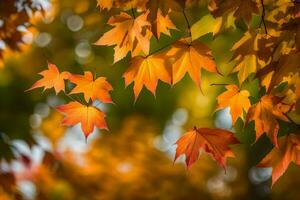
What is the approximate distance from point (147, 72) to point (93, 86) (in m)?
0.24

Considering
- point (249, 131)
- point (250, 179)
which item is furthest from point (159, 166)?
point (250, 179)

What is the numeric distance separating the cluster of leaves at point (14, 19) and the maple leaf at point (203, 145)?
1134mm

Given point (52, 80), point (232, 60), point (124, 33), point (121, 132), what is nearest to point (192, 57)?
point (232, 60)

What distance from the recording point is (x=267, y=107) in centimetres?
139

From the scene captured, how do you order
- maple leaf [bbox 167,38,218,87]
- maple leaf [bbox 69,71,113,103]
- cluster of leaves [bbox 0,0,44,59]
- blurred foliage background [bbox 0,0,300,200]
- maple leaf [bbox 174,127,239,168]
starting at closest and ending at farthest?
maple leaf [bbox 167,38,218,87], maple leaf [bbox 174,127,239,168], maple leaf [bbox 69,71,113,103], cluster of leaves [bbox 0,0,44,59], blurred foliage background [bbox 0,0,300,200]

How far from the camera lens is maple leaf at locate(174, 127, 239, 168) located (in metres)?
1.41

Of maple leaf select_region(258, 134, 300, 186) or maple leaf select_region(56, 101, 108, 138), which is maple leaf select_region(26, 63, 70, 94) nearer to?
maple leaf select_region(56, 101, 108, 138)

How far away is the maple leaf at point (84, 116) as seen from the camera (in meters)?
1.56

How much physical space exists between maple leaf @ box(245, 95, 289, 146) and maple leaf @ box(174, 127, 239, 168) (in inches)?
4.1

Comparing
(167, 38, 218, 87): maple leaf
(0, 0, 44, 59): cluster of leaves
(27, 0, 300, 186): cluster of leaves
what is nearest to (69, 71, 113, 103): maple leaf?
(27, 0, 300, 186): cluster of leaves

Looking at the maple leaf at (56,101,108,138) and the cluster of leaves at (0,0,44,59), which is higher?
the cluster of leaves at (0,0,44,59)

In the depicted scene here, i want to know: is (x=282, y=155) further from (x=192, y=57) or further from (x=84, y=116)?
(x=84, y=116)

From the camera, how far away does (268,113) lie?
139 cm

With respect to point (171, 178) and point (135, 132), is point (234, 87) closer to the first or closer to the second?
point (171, 178)
